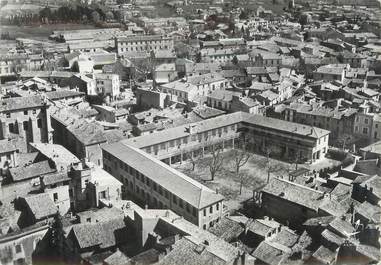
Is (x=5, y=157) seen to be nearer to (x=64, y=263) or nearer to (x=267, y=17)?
(x=64, y=263)

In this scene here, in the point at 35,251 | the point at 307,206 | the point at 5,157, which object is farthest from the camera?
the point at 5,157

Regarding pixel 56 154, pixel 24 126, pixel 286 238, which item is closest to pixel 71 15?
pixel 24 126

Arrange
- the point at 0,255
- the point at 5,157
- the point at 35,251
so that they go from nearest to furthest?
1. the point at 0,255
2. the point at 35,251
3. the point at 5,157

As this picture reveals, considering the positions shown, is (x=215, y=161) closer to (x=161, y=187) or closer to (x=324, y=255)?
(x=161, y=187)

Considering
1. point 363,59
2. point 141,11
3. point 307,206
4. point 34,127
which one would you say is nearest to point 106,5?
point 141,11

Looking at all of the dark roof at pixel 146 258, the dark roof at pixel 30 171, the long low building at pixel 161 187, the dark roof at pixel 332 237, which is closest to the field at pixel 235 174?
the long low building at pixel 161 187
